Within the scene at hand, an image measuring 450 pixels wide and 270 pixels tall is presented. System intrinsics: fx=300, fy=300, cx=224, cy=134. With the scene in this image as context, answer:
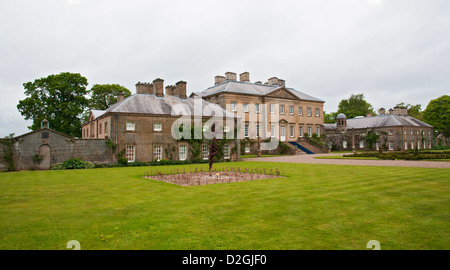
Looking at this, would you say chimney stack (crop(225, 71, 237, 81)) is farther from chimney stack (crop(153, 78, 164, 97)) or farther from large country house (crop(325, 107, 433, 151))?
large country house (crop(325, 107, 433, 151))

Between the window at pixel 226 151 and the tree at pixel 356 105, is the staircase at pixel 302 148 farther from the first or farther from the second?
the tree at pixel 356 105

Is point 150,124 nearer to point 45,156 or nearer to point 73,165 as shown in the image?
point 73,165

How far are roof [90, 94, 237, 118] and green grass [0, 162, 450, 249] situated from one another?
703 inches

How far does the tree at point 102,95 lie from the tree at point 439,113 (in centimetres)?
6598

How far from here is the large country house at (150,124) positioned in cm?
2767

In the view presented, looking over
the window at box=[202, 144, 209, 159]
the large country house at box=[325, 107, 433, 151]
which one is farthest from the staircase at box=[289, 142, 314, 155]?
the window at box=[202, 144, 209, 159]

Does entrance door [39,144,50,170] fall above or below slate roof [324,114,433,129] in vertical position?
below

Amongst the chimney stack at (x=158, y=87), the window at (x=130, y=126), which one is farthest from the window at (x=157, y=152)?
the chimney stack at (x=158, y=87)

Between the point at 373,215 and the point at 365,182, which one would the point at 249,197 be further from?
the point at 365,182

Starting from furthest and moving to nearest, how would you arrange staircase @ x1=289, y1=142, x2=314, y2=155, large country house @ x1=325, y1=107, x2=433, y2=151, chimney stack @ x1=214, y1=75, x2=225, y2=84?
1. large country house @ x1=325, y1=107, x2=433, y2=151
2. chimney stack @ x1=214, y1=75, x2=225, y2=84
3. staircase @ x1=289, y1=142, x2=314, y2=155

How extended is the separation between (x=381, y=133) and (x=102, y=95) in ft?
161

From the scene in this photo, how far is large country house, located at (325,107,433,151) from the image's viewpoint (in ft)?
175

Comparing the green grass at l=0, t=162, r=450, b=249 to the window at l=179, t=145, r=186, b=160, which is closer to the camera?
the green grass at l=0, t=162, r=450, b=249

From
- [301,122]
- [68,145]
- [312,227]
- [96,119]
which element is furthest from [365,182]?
[301,122]
